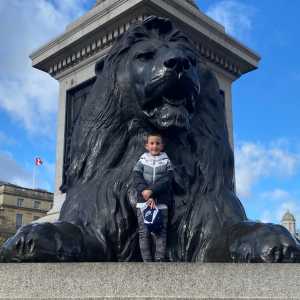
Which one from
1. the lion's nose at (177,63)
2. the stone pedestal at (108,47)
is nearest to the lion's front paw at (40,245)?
the lion's nose at (177,63)

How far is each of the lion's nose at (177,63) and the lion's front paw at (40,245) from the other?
3.56ft

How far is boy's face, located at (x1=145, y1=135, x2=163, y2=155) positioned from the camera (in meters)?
3.13

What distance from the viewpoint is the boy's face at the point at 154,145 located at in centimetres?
313

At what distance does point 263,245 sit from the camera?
2.78 meters

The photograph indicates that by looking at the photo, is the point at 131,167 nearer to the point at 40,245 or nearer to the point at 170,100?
the point at 170,100

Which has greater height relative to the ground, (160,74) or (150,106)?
(160,74)

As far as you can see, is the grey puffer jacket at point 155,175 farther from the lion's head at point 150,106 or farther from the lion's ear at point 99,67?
the lion's ear at point 99,67

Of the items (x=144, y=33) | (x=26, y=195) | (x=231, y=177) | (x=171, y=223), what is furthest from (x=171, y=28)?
(x=26, y=195)

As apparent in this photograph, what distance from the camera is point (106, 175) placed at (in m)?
3.41

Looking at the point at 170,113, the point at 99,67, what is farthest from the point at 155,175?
the point at 99,67

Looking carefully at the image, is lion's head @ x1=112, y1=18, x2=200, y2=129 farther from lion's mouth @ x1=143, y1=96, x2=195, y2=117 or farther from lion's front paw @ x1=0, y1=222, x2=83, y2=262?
lion's front paw @ x1=0, y1=222, x2=83, y2=262

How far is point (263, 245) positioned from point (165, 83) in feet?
3.46

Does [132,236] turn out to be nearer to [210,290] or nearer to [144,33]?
[210,290]

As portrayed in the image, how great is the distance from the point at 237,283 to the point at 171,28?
1.86m
